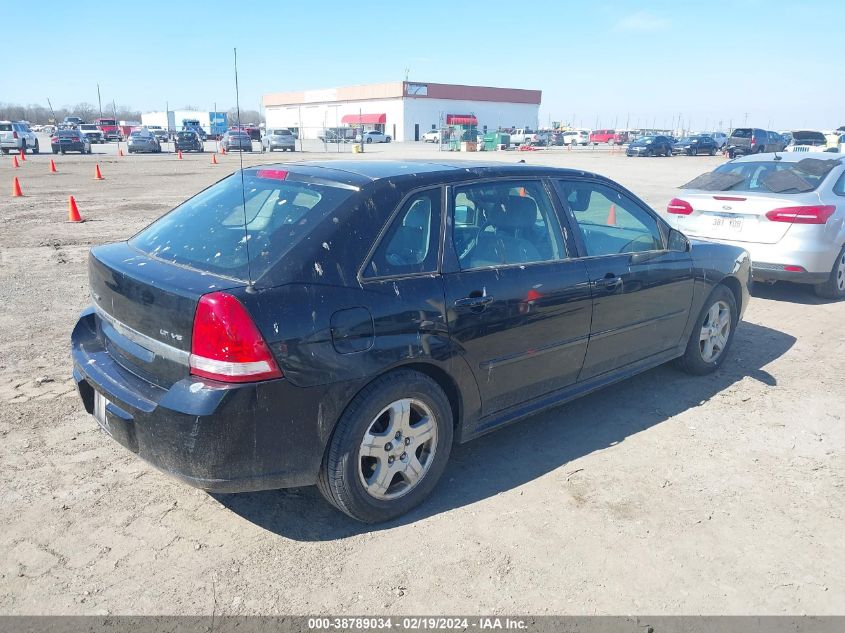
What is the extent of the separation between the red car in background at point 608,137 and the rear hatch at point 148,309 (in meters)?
77.5

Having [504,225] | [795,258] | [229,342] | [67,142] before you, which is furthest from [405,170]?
[67,142]

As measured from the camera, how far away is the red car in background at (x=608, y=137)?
75637 millimetres

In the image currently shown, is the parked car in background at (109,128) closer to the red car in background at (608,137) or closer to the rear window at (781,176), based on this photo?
the red car in background at (608,137)

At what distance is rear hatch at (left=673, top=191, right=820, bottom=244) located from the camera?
7.36 meters

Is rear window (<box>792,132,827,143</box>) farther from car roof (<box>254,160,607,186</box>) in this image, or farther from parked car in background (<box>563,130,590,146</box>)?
car roof (<box>254,160,607,186</box>)

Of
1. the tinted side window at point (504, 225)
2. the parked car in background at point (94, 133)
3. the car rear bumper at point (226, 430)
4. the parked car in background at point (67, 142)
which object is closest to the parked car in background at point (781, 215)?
the tinted side window at point (504, 225)

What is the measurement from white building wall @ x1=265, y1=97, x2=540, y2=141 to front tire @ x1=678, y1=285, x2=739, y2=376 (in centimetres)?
7413

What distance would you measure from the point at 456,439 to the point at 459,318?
2.38 ft

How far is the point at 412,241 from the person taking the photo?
3312 mm

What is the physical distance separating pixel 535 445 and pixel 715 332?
216cm

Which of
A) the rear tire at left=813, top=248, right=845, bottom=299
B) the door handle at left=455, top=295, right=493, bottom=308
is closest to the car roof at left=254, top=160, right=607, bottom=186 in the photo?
the door handle at left=455, top=295, right=493, bottom=308

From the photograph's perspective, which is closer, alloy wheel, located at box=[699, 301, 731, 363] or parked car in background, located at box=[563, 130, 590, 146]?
alloy wheel, located at box=[699, 301, 731, 363]

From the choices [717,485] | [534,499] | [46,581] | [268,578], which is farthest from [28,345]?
[717,485]

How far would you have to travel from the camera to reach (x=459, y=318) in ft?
11.0
